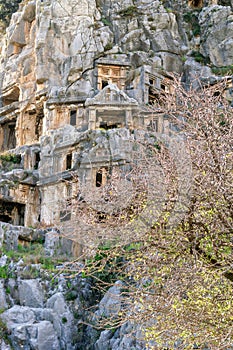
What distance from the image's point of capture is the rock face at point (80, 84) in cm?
3422

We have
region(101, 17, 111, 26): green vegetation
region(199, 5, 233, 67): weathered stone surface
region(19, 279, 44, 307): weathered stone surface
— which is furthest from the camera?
region(101, 17, 111, 26): green vegetation

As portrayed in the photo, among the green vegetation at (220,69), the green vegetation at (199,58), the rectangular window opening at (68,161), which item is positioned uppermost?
the green vegetation at (199,58)

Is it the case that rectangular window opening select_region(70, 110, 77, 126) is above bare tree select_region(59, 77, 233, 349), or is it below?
above

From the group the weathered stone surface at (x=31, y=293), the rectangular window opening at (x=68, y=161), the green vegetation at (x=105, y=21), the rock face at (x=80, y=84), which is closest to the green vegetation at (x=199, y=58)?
the rock face at (x=80, y=84)

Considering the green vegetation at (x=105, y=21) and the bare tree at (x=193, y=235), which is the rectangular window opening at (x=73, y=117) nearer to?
the green vegetation at (x=105, y=21)

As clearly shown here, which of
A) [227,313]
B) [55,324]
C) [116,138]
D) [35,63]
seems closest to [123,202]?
[227,313]

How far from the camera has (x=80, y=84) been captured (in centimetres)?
4259

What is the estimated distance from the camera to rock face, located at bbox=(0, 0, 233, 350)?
3422cm

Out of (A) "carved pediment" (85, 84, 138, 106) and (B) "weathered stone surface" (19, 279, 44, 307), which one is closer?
(B) "weathered stone surface" (19, 279, 44, 307)

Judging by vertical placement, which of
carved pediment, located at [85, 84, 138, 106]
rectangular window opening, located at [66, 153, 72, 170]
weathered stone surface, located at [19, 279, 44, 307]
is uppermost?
carved pediment, located at [85, 84, 138, 106]

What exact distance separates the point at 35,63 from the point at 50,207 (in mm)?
16882

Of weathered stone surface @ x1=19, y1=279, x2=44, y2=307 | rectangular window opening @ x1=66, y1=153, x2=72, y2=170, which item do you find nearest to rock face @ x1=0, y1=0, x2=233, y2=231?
rectangular window opening @ x1=66, y1=153, x2=72, y2=170

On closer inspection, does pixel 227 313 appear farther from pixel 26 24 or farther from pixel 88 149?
pixel 26 24

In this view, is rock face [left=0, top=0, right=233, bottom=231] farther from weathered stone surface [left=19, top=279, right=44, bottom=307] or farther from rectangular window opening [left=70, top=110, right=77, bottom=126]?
weathered stone surface [left=19, top=279, right=44, bottom=307]
